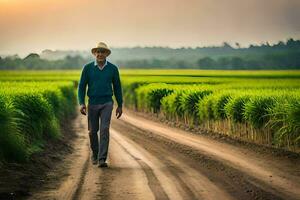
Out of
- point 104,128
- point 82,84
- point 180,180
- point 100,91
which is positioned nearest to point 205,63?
point 82,84

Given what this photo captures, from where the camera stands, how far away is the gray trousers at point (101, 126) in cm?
1280

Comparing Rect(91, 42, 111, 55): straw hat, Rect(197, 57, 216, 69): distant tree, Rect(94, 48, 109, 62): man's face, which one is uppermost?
Rect(91, 42, 111, 55): straw hat

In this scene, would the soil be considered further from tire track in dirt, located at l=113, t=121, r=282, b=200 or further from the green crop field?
the green crop field

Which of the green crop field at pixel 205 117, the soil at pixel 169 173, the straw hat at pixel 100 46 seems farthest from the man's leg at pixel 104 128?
the green crop field at pixel 205 117

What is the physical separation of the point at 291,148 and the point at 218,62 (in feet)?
585

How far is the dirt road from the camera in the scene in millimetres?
9461

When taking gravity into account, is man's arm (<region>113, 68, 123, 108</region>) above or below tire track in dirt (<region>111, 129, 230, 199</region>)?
above

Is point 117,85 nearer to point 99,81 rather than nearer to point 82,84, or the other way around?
point 99,81

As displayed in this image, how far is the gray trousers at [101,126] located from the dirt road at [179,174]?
0.39 m

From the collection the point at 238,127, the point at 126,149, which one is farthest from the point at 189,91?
the point at 126,149

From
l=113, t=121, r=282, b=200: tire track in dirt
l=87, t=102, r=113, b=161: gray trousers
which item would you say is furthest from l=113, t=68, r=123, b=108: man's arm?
l=113, t=121, r=282, b=200: tire track in dirt

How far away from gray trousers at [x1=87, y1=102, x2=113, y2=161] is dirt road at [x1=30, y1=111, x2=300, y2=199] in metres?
0.39

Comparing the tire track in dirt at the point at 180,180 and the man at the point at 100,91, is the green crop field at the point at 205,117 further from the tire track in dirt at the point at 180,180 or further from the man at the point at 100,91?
the tire track in dirt at the point at 180,180

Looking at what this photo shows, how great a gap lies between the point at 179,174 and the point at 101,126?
2.34 meters
